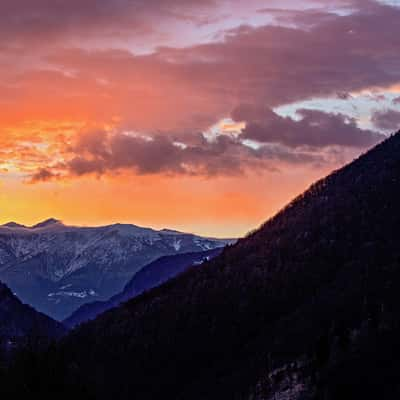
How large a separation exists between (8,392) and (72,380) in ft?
36.4

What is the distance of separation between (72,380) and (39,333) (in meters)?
8.75

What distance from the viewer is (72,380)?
135000mm

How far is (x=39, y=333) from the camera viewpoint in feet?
445

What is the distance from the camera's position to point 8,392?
418 feet

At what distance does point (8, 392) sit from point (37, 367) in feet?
20.6

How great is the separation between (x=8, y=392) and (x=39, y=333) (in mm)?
11262

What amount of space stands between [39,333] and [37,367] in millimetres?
5740

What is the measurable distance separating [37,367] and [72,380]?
6193 mm

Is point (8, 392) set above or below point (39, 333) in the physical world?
below

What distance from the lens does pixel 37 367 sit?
132 metres
